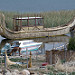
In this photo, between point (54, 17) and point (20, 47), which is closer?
point (20, 47)

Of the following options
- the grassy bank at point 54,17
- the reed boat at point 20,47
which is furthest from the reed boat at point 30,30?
the reed boat at point 20,47

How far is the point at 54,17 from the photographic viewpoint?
29562mm

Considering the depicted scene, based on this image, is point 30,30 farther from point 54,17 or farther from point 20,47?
point 20,47

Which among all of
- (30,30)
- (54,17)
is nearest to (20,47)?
(30,30)

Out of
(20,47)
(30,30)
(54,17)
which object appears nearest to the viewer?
(20,47)

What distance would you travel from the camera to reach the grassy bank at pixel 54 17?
2905 centimetres

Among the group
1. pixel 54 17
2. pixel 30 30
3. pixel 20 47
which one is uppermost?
pixel 54 17

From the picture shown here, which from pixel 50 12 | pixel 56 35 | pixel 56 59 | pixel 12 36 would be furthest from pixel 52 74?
pixel 50 12

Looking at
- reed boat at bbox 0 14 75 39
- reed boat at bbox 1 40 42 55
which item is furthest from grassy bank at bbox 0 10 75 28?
reed boat at bbox 1 40 42 55

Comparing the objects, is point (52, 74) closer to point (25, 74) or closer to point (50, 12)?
point (25, 74)

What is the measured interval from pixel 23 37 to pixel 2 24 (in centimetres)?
344

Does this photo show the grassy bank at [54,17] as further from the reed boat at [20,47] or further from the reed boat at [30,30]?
the reed boat at [20,47]

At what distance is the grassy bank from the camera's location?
29047 millimetres

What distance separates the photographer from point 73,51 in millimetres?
12094
